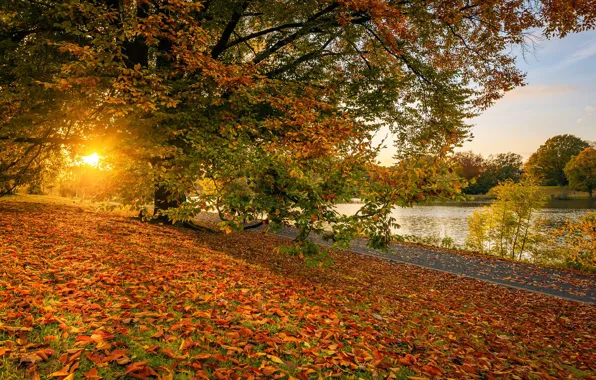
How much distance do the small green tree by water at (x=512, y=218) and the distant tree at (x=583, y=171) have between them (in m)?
60.7

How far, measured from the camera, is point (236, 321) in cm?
422

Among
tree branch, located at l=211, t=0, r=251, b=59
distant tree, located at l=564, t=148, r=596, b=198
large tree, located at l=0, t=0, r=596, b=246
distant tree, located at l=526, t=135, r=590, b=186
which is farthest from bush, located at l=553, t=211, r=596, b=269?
distant tree, located at l=526, t=135, r=590, b=186

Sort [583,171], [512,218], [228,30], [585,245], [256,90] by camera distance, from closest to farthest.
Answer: [256,90] → [228,30] → [585,245] → [512,218] → [583,171]

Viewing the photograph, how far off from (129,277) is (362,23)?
9287mm

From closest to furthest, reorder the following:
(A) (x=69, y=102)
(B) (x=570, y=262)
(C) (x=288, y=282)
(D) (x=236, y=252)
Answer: (C) (x=288, y=282)
(A) (x=69, y=102)
(D) (x=236, y=252)
(B) (x=570, y=262)

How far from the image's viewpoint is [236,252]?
32.6 feet

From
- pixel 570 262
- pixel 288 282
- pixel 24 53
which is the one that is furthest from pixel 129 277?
pixel 570 262

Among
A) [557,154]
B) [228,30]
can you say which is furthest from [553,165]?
[228,30]

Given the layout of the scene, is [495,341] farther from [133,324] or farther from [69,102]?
Answer: [69,102]

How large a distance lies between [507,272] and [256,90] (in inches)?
414

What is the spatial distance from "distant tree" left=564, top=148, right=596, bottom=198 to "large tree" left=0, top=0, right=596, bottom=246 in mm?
74040

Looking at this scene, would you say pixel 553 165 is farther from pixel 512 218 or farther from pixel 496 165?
pixel 512 218

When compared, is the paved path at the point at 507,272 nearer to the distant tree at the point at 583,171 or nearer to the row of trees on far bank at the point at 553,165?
the row of trees on far bank at the point at 553,165

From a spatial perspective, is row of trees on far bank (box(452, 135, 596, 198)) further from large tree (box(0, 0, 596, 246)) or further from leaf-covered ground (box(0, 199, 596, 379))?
leaf-covered ground (box(0, 199, 596, 379))
